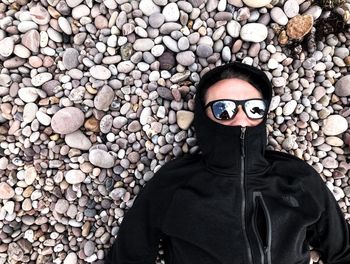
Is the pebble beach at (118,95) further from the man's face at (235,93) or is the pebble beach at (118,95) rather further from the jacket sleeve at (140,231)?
the man's face at (235,93)

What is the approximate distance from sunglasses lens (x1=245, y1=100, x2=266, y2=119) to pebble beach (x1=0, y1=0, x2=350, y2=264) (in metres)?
0.32

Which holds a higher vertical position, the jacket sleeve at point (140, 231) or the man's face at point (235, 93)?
the man's face at point (235, 93)

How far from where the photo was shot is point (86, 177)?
2066 millimetres

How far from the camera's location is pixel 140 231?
1.92 metres

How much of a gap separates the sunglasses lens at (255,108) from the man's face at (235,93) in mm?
24

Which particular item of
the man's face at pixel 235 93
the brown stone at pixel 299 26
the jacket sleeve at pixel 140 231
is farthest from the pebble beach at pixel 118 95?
the man's face at pixel 235 93

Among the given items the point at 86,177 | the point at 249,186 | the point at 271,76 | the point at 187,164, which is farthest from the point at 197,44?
the point at 86,177

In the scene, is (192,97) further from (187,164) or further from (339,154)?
(339,154)

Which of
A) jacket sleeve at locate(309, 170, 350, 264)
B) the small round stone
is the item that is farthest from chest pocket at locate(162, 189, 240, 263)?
the small round stone

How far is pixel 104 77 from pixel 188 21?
23.3 inches

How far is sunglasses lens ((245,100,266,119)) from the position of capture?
1.74 metres

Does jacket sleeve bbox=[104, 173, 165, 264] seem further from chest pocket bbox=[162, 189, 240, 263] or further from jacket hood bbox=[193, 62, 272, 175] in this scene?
jacket hood bbox=[193, 62, 272, 175]

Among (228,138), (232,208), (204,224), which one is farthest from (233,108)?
(204,224)

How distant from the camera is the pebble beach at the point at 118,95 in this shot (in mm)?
1971
